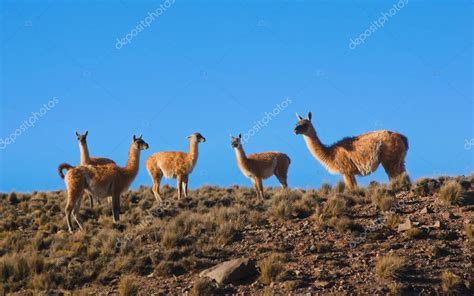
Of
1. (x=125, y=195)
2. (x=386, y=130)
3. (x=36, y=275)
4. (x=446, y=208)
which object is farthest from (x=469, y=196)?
(x=125, y=195)

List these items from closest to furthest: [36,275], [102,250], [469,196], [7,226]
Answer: [36,275]
[102,250]
[469,196]
[7,226]

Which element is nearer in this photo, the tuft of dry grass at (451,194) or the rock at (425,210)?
the rock at (425,210)

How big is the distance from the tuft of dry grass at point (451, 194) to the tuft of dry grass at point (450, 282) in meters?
3.23

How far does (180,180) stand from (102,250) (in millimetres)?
7199

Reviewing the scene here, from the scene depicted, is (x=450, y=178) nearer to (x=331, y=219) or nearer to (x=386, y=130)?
(x=386, y=130)

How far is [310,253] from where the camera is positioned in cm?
1047

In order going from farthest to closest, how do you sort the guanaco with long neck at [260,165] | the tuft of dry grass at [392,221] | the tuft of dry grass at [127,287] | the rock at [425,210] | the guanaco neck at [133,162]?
the guanaco with long neck at [260,165] < the guanaco neck at [133,162] < the rock at [425,210] < the tuft of dry grass at [392,221] < the tuft of dry grass at [127,287]

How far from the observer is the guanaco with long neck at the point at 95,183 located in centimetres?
1424

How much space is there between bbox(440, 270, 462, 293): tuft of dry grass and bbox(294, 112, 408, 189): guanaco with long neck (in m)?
5.41

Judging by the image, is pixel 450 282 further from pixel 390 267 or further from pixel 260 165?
pixel 260 165

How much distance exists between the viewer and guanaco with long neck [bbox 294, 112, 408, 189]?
14273mm

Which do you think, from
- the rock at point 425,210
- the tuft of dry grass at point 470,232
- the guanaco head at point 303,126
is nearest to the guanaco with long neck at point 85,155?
the guanaco head at point 303,126

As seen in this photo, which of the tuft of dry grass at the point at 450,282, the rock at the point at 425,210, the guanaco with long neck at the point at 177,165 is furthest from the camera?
the guanaco with long neck at the point at 177,165

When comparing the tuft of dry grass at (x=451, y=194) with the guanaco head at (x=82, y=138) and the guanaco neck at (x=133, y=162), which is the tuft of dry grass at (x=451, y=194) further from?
the guanaco head at (x=82, y=138)
